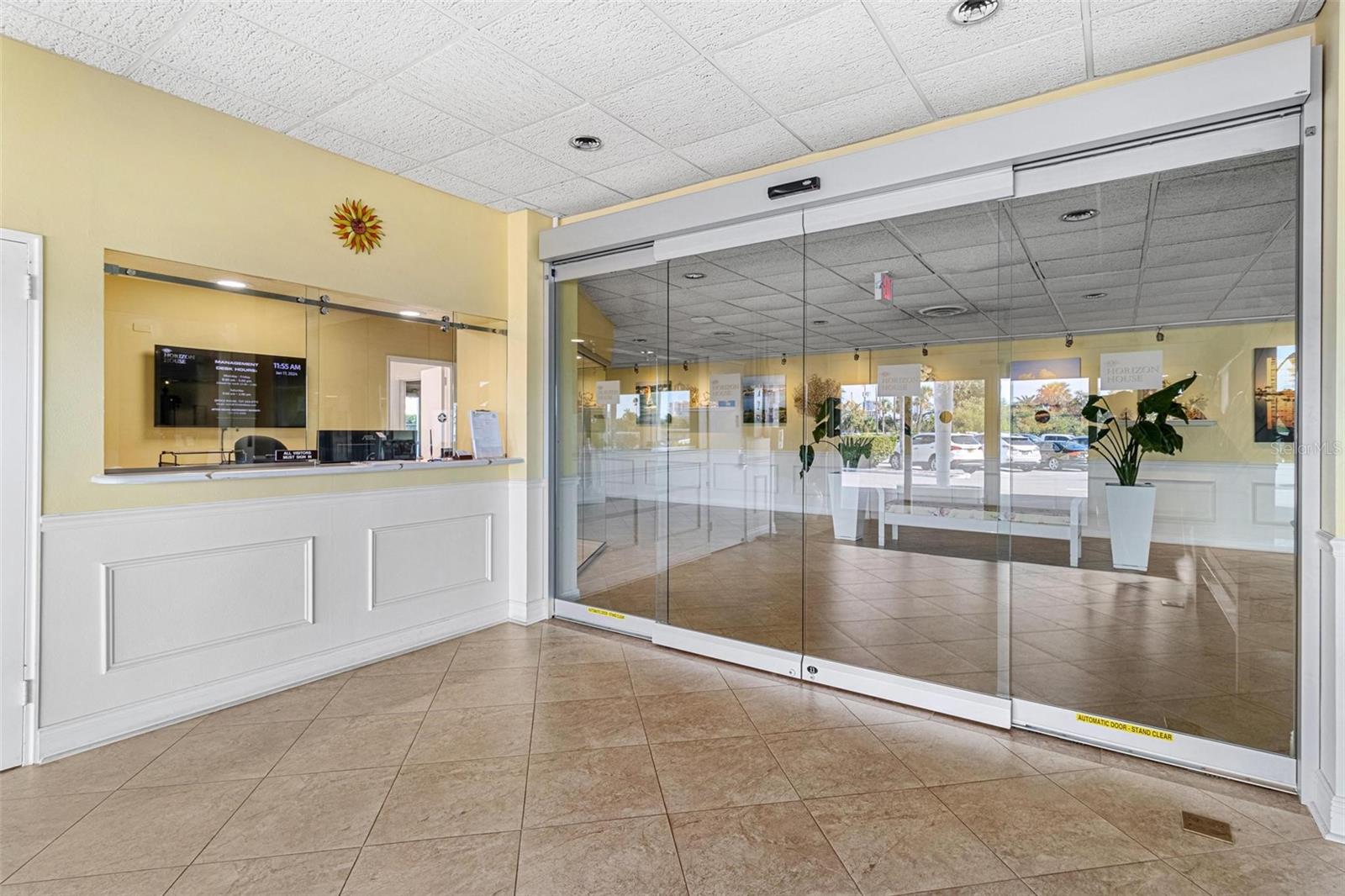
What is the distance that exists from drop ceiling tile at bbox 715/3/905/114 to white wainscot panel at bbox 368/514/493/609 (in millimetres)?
3484

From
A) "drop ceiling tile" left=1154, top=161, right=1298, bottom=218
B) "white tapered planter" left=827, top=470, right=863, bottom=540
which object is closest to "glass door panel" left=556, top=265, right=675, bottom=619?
"white tapered planter" left=827, top=470, right=863, bottom=540

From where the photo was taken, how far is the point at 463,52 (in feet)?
9.53

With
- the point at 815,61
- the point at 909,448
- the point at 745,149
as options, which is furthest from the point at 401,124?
the point at 909,448

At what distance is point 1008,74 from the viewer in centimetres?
304

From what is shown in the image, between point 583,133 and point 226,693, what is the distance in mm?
3722

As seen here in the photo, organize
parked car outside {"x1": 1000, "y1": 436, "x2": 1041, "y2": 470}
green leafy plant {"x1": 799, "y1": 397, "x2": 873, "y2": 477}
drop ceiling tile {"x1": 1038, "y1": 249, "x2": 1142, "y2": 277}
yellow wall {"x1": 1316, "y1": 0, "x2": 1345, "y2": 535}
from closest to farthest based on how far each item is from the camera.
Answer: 1. yellow wall {"x1": 1316, "y1": 0, "x2": 1345, "y2": 535}
2. drop ceiling tile {"x1": 1038, "y1": 249, "x2": 1142, "y2": 277}
3. parked car outside {"x1": 1000, "y1": 436, "x2": 1041, "y2": 470}
4. green leafy plant {"x1": 799, "y1": 397, "x2": 873, "y2": 477}

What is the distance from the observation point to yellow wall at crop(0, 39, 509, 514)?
2.92 metres

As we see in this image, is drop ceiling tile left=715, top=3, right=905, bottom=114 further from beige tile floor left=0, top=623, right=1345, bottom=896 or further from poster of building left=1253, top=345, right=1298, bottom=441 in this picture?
beige tile floor left=0, top=623, right=1345, bottom=896

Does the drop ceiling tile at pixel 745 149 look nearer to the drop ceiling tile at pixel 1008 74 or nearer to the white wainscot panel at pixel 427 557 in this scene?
the drop ceiling tile at pixel 1008 74

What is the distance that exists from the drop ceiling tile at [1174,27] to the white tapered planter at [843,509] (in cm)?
245

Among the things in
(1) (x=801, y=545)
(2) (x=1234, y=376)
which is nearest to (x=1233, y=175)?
(2) (x=1234, y=376)

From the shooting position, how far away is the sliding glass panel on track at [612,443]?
15.6ft

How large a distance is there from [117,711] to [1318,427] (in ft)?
18.2

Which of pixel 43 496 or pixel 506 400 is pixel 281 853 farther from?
pixel 506 400
